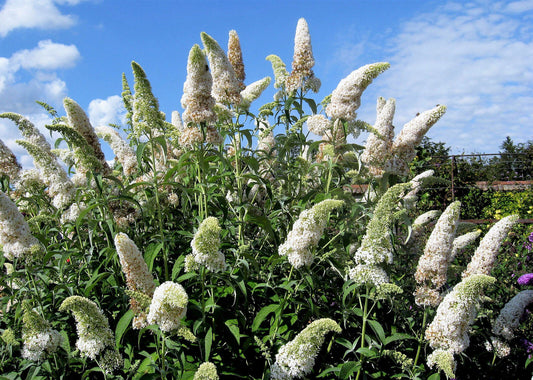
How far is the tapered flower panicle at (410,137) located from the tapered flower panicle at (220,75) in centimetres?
146

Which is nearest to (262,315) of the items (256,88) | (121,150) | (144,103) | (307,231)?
(307,231)

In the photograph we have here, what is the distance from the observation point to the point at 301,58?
169 inches

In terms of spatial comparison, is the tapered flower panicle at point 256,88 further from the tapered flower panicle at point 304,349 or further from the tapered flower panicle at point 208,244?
the tapered flower panicle at point 304,349

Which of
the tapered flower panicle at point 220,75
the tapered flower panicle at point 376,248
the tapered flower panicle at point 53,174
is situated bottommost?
the tapered flower panicle at point 376,248

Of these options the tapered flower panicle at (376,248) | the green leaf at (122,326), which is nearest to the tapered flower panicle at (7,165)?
the green leaf at (122,326)

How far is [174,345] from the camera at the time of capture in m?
2.47

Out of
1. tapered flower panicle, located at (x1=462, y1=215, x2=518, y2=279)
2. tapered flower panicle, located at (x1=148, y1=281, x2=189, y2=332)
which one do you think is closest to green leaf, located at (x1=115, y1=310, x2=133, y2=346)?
tapered flower panicle, located at (x1=148, y1=281, x2=189, y2=332)

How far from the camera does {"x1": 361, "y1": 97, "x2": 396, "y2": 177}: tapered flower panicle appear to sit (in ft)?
11.8

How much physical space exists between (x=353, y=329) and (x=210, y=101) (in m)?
2.16

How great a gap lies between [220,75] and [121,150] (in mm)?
1246

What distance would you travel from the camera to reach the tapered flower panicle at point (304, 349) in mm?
2240

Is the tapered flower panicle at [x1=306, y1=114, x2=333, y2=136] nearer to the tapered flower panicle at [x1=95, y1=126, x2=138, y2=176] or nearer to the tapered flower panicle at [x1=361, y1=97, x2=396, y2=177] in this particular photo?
the tapered flower panicle at [x1=361, y1=97, x2=396, y2=177]

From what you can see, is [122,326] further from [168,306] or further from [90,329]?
[168,306]

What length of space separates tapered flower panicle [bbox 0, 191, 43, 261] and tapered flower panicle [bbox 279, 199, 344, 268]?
72.8 inches
